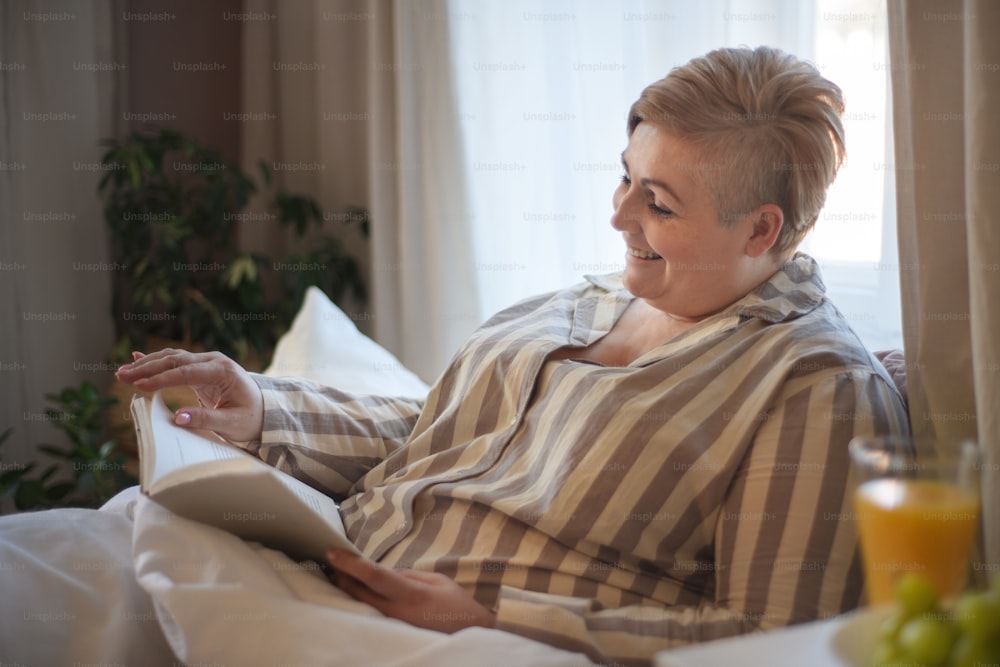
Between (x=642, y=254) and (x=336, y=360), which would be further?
(x=336, y=360)

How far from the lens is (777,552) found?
0.94 m

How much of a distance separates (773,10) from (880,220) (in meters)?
0.46

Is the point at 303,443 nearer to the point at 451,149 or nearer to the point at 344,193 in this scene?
the point at 451,149

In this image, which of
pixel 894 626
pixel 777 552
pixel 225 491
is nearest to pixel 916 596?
pixel 894 626

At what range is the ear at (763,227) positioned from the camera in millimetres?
1173

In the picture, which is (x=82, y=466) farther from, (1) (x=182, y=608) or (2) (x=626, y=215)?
(2) (x=626, y=215)

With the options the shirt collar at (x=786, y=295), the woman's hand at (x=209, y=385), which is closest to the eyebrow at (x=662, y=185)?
the shirt collar at (x=786, y=295)

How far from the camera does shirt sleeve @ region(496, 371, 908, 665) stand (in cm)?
93

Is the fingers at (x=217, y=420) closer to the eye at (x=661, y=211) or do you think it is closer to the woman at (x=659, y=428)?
the woman at (x=659, y=428)

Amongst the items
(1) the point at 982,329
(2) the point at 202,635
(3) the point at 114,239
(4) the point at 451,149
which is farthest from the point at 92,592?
(3) the point at 114,239

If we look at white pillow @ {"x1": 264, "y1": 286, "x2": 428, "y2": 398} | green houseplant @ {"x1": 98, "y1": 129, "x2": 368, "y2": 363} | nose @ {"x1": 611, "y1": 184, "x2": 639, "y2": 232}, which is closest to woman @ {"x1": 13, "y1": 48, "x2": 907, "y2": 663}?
nose @ {"x1": 611, "y1": 184, "x2": 639, "y2": 232}

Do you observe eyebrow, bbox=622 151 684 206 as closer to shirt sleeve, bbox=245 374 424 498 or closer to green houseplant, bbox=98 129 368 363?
shirt sleeve, bbox=245 374 424 498

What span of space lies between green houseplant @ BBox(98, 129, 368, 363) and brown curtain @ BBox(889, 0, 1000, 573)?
2037 millimetres

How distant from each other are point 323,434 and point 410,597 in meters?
0.44
